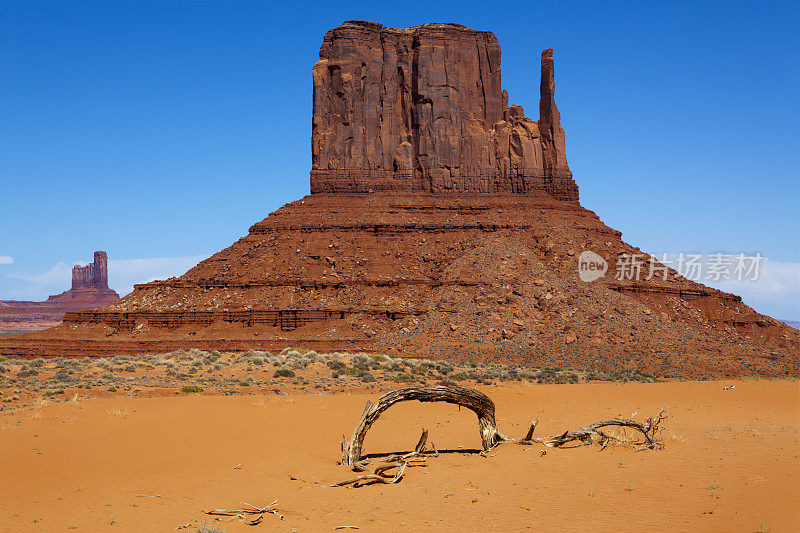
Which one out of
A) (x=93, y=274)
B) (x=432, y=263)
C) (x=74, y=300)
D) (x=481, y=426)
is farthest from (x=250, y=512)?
(x=93, y=274)

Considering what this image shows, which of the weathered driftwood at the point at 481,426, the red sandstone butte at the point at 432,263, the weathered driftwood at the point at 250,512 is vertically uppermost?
the red sandstone butte at the point at 432,263

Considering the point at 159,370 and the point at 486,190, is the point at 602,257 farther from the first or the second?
the point at 159,370

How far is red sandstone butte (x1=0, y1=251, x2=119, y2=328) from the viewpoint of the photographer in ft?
580

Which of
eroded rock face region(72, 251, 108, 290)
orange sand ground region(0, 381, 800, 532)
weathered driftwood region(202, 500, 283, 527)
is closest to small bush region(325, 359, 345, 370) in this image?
orange sand ground region(0, 381, 800, 532)

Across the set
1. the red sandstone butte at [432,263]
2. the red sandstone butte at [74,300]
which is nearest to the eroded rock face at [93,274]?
the red sandstone butte at [74,300]

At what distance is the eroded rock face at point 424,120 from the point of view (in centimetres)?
7300

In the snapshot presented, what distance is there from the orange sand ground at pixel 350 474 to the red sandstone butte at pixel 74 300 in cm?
17113

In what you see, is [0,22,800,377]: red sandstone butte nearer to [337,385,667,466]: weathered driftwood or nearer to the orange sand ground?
the orange sand ground

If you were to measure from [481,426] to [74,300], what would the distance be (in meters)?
192

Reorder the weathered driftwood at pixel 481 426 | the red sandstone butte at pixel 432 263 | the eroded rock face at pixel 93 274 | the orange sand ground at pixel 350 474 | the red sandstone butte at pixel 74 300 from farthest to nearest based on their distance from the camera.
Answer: the eroded rock face at pixel 93 274
the red sandstone butte at pixel 74 300
the red sandstone butte at pixel 432 263
the weathered driftwood at pixel 481 426
the orange sand ground at pixel 350 474

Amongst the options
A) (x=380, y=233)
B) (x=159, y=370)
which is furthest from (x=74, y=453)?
(x=380, y=233)

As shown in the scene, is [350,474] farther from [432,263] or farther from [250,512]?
[432,263]

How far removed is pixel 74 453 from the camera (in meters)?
14.6

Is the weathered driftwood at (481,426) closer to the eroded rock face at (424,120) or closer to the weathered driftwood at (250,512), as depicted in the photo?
the weathered driftwood at (250,512)
